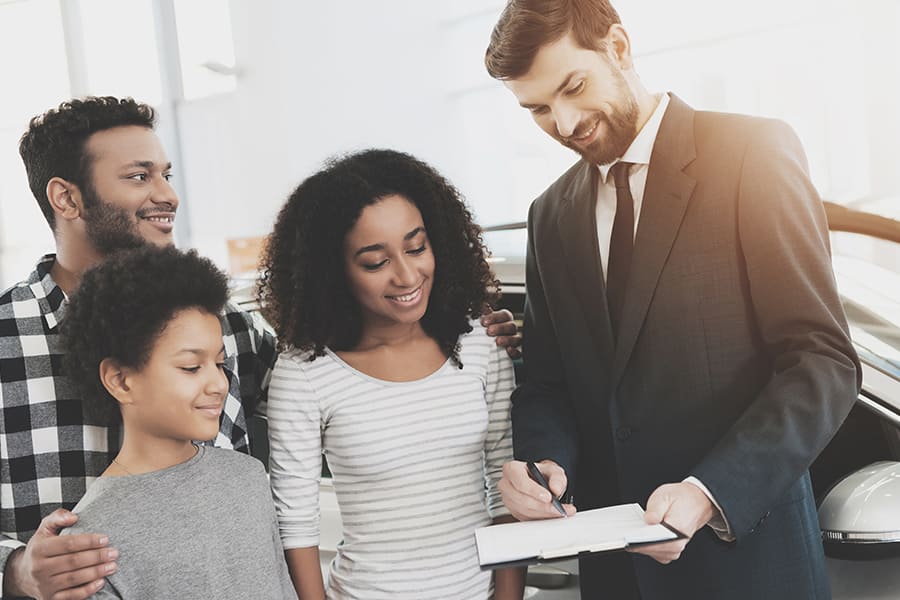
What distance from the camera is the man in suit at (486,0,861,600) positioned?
111cm

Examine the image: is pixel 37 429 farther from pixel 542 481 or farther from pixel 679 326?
pixel 679 326

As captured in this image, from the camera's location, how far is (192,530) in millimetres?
1190

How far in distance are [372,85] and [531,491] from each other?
19.1 ft

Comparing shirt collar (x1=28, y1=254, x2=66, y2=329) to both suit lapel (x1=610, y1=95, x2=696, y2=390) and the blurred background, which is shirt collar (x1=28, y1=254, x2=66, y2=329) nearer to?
suit lapel (x1=610, y1=95, x2=696, y2=390)

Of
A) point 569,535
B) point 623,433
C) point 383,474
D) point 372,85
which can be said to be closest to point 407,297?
point 383,474

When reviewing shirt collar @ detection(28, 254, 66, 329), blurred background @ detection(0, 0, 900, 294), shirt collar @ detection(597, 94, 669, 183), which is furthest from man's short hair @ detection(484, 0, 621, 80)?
blurred background @ detection(0, 0, 900, 294)

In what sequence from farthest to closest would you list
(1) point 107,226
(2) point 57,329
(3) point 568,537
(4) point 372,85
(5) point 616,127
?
(4) point 372,85, (1) point 107,226, (2) point 57,329, (5) point 616,127, (3) point 568,537

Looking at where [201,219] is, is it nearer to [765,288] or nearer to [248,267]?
[248,267]

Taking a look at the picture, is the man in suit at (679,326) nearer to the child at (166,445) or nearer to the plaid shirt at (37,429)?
the child at (166,445)

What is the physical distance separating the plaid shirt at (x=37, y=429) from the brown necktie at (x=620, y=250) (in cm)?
84

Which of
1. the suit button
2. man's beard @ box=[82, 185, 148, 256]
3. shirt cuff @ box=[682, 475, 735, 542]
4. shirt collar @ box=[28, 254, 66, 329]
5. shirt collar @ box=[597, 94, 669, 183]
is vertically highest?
shirt collar @ box=[597, 94, 669, 183]

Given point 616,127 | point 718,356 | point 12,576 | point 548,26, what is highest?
point 548,26

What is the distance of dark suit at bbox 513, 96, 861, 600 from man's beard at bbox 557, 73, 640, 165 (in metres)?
0.05

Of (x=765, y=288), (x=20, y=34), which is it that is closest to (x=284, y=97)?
(x=20, y=34)
